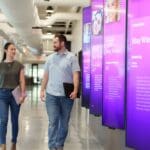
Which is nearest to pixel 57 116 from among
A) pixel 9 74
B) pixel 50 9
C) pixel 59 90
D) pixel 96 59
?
pixel 59 90

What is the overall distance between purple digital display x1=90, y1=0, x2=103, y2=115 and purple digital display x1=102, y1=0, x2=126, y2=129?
45.5 inches

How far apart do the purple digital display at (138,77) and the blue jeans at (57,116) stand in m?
1.93

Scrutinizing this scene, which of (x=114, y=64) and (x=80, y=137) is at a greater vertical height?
(x=114, y=64)

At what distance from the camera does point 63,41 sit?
6.07m

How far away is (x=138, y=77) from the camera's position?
3822 millimetres

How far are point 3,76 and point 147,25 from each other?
2.70 meters

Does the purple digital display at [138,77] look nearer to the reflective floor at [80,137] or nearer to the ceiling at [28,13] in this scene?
the reflective floor at [80,137]

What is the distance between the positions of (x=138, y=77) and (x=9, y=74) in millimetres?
2488

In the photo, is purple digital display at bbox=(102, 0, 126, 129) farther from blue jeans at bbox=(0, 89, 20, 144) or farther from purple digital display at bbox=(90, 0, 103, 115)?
blue jeans at bbox=(0, 89, 20, 144)

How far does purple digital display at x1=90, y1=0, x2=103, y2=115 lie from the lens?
6.39 m

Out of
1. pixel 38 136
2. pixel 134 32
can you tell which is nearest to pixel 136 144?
pixel 134 32

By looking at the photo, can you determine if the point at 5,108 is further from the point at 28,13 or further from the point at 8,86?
the point at 28,13

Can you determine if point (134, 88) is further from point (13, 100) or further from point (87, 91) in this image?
point (87, 91)

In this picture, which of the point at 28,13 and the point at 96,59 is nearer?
the point at 96,59
